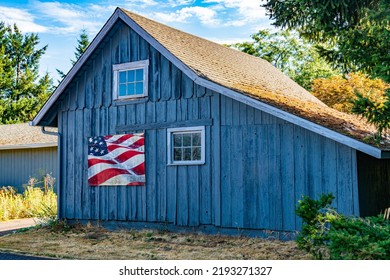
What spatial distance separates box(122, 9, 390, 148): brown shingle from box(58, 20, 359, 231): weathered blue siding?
39cm

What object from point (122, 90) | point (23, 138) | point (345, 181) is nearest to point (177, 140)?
point (122, 90)

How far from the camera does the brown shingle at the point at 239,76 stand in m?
10.7

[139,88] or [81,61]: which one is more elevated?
[81,61]

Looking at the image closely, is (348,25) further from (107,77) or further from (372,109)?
(107,77)

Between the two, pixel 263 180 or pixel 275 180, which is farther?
pixel 263 180

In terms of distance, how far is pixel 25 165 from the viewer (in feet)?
72.1

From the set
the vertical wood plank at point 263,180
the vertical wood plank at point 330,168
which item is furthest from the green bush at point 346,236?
the vertical wood plank at point 263,180

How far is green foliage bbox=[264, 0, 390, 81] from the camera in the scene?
9.30 metres

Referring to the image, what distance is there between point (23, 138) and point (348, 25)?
16.7m

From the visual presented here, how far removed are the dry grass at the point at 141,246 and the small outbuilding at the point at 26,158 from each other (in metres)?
8.90

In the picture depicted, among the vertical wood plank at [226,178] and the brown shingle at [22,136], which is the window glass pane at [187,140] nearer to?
the vertical wood plank at [226,178]

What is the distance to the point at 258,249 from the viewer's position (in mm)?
9562

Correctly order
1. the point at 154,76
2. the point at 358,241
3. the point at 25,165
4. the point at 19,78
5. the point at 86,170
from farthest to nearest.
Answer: the point at 19,78, the point at 25,165, the point at 86,170, the point at 154,76, the point at 358,241

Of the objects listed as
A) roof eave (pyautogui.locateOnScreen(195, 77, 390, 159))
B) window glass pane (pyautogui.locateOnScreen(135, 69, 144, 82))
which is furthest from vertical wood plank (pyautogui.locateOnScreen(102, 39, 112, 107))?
roof eave (pyautogui.locateOnScreen(195, 77, 390, 159))
